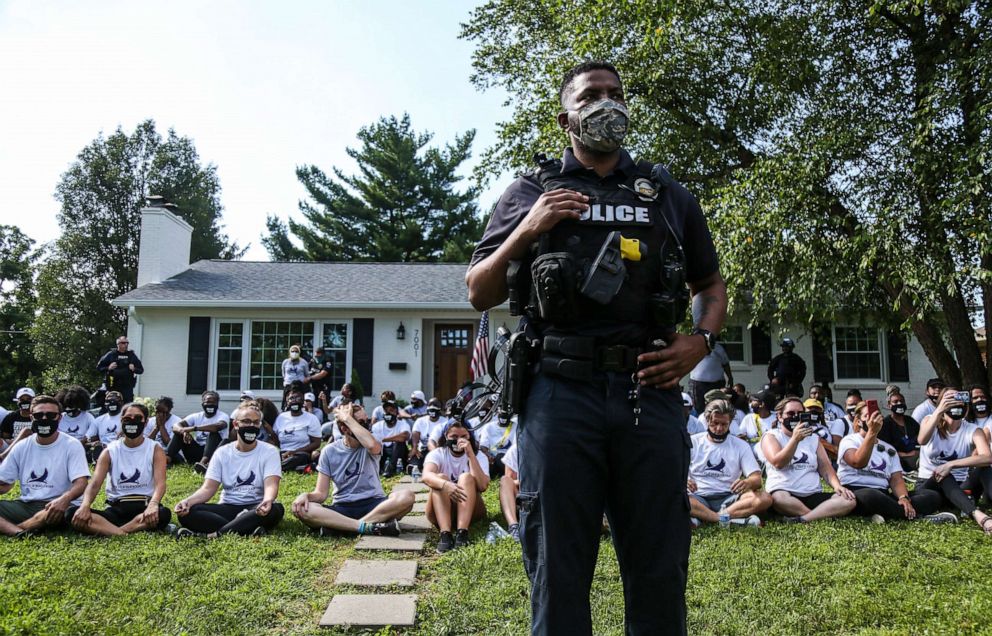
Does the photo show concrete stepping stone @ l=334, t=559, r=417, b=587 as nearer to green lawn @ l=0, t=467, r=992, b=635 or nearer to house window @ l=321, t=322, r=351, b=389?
A: green lawn @ l=0, t=467, r=992, b=635

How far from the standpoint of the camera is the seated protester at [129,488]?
623 centimetres

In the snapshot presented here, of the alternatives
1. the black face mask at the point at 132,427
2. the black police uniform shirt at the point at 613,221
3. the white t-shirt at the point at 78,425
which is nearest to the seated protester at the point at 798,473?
the black police uniform shirt at the point at 613,221

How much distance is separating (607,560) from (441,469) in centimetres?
253

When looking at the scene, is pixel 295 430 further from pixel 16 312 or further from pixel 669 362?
pixel 16 312

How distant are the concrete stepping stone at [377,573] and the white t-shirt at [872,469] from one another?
4693 millimetres

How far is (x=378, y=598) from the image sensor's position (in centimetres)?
445

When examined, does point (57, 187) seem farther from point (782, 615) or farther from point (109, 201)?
point (782, 615)

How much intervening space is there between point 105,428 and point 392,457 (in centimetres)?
423

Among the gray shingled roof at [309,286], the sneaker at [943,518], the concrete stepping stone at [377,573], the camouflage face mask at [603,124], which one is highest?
the gray shingled roof at [309,286]

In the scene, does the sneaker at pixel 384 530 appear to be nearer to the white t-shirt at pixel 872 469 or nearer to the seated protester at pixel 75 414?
the white t-shirt at pixel 872 469

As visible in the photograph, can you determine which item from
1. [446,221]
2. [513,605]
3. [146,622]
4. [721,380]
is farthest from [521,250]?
[446,221]

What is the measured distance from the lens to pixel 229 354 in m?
16.8

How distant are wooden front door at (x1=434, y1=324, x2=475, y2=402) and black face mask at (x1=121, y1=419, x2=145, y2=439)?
35.0ft

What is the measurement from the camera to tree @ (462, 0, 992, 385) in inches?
363
